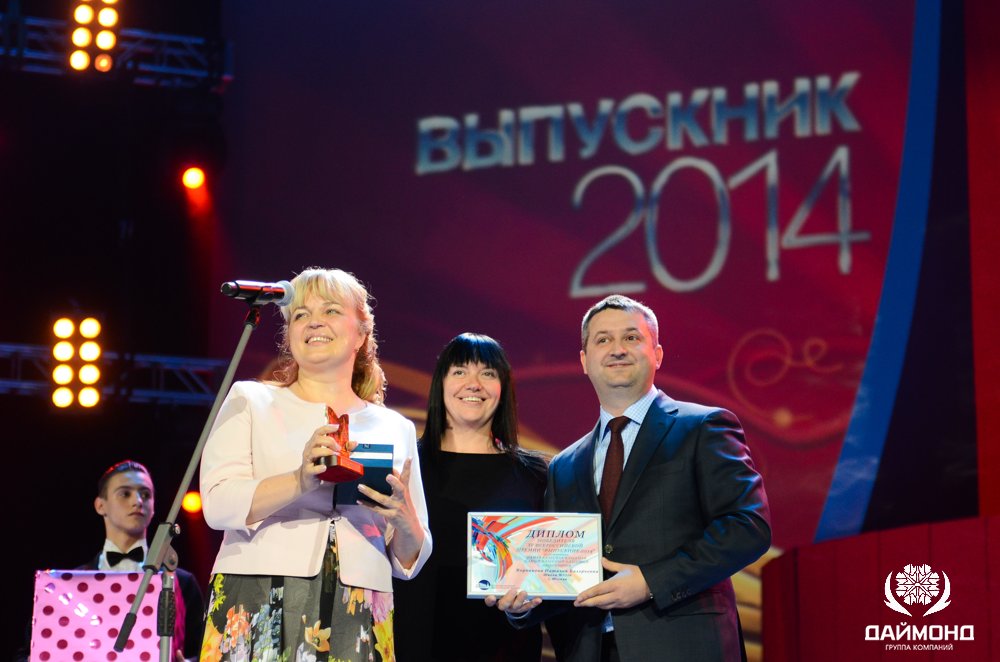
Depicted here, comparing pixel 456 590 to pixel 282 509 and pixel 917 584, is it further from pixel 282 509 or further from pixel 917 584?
pixel 917 584

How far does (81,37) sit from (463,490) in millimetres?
4505

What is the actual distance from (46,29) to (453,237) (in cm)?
279

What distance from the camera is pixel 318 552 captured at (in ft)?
9.16

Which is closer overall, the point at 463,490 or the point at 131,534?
the point at 463,490

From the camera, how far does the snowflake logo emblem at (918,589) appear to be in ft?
13.8

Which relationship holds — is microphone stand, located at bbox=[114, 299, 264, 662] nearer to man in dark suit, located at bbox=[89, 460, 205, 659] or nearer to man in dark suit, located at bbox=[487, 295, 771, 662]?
man in dark suit, located at bbox=[487, 295, 771, 662]

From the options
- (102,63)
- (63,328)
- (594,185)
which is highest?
(102,63)

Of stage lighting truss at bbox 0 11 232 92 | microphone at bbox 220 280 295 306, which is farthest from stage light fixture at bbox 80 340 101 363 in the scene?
microphone at bbox 220 280 295 306

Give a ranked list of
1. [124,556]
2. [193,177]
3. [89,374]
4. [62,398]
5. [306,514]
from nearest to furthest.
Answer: [306,514]
[124,556]
[62,398]
[89,374]
[193,177]

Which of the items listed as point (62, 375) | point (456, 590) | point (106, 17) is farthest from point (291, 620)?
point (106, 17)

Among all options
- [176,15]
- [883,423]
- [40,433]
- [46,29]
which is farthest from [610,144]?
[40,433]

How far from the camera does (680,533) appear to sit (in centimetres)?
321

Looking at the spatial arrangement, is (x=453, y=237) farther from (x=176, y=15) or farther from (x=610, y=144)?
(x=176, y=15)

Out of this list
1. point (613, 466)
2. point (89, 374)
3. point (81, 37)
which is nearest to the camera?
point (613, 466)
